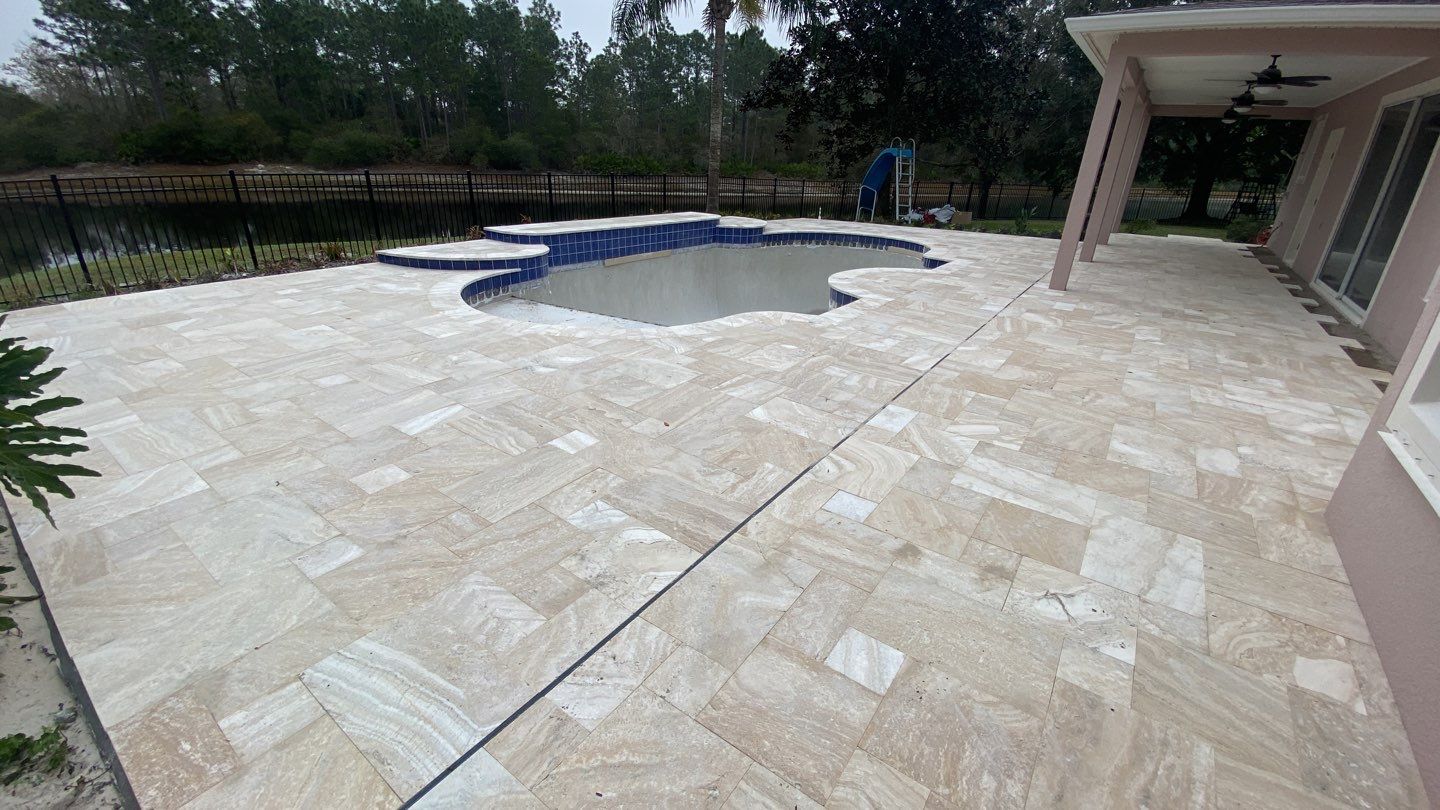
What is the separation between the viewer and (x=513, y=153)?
112 feet

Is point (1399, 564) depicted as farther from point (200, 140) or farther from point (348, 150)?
point (348, 150)

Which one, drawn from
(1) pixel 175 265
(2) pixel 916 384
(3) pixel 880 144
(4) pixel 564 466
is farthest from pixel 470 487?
(3) pixel 880 144

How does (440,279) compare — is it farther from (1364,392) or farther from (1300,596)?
A: (1364,392)

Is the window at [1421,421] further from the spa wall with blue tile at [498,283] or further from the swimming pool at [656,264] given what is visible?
the spa wall with blue tile at [498,283]

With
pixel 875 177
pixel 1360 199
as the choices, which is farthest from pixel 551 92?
pixel 1360 199

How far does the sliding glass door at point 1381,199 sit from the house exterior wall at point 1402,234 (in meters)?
0.19

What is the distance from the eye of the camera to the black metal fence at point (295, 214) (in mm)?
6555

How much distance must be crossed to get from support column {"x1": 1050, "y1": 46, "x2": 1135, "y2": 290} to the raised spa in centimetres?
295

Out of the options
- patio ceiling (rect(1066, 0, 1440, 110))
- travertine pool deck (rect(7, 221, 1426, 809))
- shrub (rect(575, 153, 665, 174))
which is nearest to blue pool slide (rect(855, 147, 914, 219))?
patio ceiling (rect(1066, 0, 1440, 110))

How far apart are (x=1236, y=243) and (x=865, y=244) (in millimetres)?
7260

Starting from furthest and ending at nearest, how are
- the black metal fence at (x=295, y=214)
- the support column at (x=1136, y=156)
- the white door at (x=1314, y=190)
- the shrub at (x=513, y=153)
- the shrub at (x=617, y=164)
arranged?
the shrub at (x=513, y=153)
the shrub at (x=617, y=164)
the support column at (x=1136, y=156)
the white door at (x=1314, y=190)
the black metal fence at (x=295, y=214)

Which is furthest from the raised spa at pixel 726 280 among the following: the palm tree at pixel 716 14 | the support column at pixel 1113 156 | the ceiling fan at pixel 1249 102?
the ceiling fan at pixel 1249 102

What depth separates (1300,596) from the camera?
1995 millimetres

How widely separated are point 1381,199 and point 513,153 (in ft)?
115
